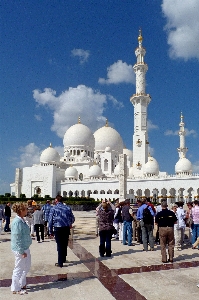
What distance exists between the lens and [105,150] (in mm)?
59938

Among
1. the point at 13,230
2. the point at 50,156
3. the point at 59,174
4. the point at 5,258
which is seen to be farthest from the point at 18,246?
the point at 50,156

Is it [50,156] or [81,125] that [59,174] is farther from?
[81,125]

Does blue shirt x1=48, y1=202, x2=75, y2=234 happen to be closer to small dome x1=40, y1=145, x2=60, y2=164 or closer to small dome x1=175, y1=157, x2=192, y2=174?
small dome x1=175, y1=157, x2=192, y2=174

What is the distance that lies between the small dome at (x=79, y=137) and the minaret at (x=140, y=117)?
11.6m

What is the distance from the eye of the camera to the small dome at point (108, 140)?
62.7 metres

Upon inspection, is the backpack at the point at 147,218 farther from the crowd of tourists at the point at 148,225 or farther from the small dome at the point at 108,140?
the small dome at the point at 108,140

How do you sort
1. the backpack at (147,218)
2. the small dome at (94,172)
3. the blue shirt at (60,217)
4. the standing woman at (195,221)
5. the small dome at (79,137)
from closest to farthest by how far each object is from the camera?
the blue shirt at (60,217)
the backpack at (147,218)
the standing woman at (195,221)
the small dome at (94,172)
the small dome at (79,137)

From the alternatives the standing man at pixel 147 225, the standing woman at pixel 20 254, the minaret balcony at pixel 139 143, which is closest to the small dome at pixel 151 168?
the minaret balcony at pixel 139 143

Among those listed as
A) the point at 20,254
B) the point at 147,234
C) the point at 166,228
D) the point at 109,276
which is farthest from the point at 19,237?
the point at 147,234

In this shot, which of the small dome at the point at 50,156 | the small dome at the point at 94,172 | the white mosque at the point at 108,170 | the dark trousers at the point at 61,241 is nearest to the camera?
the dark trousers at the point at 61,241

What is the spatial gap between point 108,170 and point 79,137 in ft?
30.2

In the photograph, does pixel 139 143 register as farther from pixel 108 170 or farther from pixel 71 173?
pixel 71 173

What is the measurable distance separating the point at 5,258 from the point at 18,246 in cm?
313

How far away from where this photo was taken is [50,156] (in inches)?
2288
